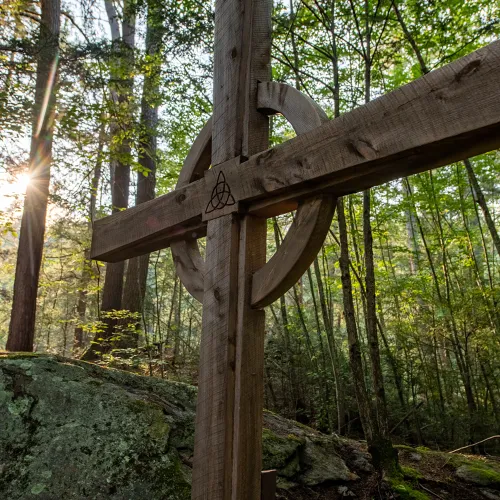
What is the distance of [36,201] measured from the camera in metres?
6.57

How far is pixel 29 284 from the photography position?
6359 mm

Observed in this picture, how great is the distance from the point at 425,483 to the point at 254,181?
3.01m

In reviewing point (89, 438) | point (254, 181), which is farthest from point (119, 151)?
point (254, 181)

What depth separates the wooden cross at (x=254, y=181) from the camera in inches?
47.9

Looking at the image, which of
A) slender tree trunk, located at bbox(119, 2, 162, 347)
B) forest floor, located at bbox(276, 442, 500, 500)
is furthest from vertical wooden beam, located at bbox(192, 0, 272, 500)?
slender tree trunk, located at bbox(119, 2, 162, 347)

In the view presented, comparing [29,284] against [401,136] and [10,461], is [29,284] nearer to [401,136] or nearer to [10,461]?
[10,461]

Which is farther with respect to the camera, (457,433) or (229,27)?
(457,433)

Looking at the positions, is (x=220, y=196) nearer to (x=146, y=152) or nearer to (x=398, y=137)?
(x=398, y=137)

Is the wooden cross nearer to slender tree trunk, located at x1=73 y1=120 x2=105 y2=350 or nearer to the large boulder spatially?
the large boulder

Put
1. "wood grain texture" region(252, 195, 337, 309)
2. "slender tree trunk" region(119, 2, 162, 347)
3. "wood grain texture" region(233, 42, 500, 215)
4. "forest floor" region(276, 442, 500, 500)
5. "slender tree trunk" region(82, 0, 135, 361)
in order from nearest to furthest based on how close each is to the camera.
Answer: "wood grain texture" region(233, 42, 500, 215), "wood grain texture" region(252, 195, 337, 309), "forest floor" region(276, 442, 500, 500), "slender tree trunk" region(82, 0, 135, 361), "slender tree trunk" region(119, 2, 162, 347)

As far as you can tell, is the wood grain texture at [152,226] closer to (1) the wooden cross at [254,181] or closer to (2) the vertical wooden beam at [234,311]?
(1) the wooden cross at [254,181]

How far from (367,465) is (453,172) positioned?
6448 mm

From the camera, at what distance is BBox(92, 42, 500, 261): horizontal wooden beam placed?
113 centimetres

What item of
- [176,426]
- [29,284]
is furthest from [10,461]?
[29,284]
